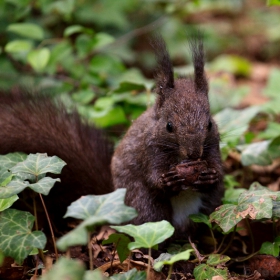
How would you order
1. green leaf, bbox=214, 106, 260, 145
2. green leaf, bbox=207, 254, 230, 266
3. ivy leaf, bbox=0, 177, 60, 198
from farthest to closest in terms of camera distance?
green leaf, bbox=214, 106, 260, 145, green leaf, bbox=207, 254, 230, 266, ivy leaf, bbox=0, 177, 60, 198

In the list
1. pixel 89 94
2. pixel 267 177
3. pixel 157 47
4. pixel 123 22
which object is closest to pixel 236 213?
pixel 157 47

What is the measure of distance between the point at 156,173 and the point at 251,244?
2.59ft

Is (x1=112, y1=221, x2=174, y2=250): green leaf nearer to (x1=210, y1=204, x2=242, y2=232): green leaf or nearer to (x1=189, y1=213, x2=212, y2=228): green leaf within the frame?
(x1=210, y1=204, x2=242, y2=232): green leaf

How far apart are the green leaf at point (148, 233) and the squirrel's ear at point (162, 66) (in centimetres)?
116

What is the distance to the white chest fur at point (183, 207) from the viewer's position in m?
3.47

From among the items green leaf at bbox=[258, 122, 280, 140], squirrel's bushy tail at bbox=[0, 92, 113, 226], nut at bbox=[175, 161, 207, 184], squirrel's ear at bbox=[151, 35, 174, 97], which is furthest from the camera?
green leaf at bbox=[258, 122, 280, 140]

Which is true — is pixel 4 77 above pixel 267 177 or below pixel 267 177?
above

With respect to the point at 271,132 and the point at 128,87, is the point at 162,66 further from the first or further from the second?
the point at 271,132

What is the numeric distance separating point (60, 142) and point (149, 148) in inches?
28.3

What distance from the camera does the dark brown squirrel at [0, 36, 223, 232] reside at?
10.7 feet

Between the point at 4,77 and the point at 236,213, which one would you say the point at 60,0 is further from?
the point at 236,213

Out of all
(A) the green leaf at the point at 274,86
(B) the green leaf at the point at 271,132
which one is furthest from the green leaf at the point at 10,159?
(A) the green leaf at the point at 274,86

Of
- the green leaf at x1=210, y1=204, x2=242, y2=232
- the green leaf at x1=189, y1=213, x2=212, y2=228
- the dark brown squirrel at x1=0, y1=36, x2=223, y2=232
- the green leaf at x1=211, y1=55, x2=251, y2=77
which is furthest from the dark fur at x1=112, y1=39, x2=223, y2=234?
the green leaf at x1=211, y1=55, x2=251, y2=77

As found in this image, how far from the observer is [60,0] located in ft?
17.6
